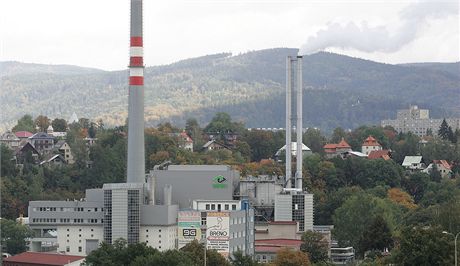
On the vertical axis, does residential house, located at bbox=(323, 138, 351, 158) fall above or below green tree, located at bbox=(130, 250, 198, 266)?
above

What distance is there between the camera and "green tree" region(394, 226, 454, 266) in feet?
177

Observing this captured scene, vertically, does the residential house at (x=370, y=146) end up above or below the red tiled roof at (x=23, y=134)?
below

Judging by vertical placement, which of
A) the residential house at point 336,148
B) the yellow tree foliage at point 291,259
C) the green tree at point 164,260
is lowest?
the yellow tree foliage at point 291,259

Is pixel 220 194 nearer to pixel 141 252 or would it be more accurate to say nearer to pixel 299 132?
pixel 299 132

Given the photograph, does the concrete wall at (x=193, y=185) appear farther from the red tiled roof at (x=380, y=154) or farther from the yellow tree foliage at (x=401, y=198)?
the red tiled roof at (x=380, y=154)

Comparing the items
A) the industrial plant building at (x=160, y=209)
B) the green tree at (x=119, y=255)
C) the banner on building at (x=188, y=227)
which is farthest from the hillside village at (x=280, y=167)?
the green tree at (x=119, y=255)

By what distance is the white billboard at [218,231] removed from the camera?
70.4 m

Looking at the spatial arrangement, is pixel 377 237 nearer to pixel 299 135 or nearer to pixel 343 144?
pixel 299 135

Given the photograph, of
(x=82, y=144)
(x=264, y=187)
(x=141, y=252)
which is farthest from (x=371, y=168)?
(x=141, y=252)

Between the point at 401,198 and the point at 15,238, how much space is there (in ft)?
130

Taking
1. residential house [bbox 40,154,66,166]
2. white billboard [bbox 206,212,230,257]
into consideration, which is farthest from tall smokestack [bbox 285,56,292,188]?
residential house [bbox 40,154,66,166]

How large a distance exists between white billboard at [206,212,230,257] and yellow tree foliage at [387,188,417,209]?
35519 mm

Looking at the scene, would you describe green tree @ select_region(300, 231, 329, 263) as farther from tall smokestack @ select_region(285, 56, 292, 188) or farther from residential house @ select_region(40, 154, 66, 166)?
residential house @ select_region(40, 154, 66, 166)

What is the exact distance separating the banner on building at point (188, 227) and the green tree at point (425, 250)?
60.6ft
